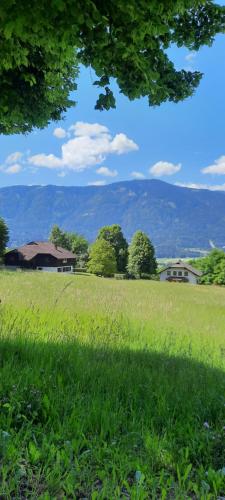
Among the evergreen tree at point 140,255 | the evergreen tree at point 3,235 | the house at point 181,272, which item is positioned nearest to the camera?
the evergreen tree at point 3,235

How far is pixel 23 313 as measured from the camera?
8188 millimetres

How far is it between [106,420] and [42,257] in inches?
3801

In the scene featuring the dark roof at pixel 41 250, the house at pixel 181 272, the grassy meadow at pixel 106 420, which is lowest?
the grassy meadow at pixel 106 420

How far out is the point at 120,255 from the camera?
94.0 m

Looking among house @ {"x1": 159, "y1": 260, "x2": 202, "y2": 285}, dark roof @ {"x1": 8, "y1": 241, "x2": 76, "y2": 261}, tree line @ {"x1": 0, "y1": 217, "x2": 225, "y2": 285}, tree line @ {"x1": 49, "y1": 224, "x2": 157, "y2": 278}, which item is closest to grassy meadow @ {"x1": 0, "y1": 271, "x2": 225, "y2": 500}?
tree line @ {"x1": 0, "y1": 217, "x2": 225, "y2": 285}

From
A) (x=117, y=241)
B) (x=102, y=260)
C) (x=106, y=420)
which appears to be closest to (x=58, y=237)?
(x=117, y=241)

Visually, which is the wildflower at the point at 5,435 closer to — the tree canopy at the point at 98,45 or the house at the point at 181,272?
the tree canopy at the point at 98,45

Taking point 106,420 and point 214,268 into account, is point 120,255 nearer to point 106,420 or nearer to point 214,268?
point 214,268

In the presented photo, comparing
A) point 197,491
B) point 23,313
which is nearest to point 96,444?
point 197,491

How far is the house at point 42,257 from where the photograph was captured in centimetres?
9550

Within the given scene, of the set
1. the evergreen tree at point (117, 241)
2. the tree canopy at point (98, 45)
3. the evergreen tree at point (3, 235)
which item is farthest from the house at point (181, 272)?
the tree canopy at point (98, 45)

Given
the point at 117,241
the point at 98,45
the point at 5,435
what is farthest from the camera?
the point at 117,241

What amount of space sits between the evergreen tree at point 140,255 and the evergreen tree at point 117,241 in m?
3.64

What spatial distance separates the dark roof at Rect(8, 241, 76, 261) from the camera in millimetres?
96250
